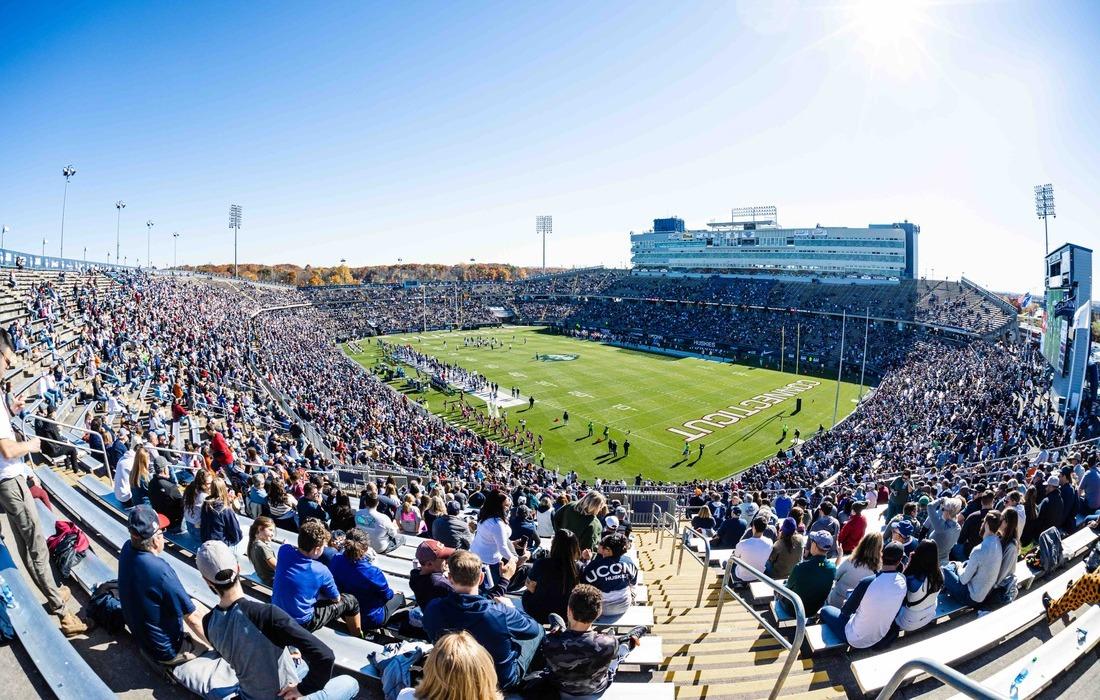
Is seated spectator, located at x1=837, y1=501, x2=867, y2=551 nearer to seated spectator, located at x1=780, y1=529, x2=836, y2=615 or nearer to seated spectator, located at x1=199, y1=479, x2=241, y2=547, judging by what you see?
seated spectator, located at x1=780, y1=529, x2=836, y2=615

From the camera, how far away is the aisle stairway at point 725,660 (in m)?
4.55

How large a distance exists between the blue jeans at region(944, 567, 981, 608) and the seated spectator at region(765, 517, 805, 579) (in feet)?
4.97

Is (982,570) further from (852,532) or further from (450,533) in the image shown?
(450,533)

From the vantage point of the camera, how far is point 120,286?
128ft

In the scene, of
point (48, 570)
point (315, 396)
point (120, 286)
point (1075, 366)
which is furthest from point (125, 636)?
point (120, 286)

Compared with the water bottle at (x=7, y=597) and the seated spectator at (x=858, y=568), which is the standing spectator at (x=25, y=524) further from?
the seated spectator at (x=858, y=568)

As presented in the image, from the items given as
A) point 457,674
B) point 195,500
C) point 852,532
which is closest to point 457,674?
point 457,674

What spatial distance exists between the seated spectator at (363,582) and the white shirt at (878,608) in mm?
4040

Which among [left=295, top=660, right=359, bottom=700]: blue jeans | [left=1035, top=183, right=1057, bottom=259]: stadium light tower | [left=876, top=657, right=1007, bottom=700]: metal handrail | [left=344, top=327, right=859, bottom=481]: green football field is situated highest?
[left=1035, top=183, right=1057, bottom=259]: stadium light tower

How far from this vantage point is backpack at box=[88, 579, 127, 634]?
4.50 metres

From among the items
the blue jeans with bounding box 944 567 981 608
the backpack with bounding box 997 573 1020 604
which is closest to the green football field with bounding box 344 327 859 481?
the blue jeans with bounding box 944 567 981 608

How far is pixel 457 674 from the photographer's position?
101 inches

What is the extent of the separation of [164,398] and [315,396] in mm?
11008

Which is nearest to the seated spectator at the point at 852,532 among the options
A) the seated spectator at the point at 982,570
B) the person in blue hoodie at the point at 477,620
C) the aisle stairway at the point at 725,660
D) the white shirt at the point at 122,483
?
the aisle stairway at the point at 725,660
